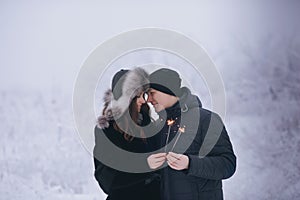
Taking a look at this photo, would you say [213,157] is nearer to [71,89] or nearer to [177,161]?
[177,161]

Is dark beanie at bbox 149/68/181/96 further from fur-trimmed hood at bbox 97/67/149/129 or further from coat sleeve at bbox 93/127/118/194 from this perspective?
coat sleeve at bbox 93/127/118/194

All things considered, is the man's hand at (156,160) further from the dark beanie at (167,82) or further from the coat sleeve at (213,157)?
the dark beanie at (167,82)

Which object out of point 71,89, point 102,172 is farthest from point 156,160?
point 71,89

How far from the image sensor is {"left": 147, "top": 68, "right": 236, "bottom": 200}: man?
1.92 meters

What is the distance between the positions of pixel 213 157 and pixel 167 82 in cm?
35

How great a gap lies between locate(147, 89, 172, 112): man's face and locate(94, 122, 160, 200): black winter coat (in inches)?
6.8

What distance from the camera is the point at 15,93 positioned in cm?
245

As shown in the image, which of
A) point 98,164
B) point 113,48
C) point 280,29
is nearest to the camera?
point 98,164

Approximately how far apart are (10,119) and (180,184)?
958 mm

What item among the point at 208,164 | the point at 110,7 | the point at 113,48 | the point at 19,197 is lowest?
the point at 19,197

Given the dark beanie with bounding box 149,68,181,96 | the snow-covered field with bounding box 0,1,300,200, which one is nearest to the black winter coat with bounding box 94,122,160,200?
the dark beanie with bounding box 149,68,181,96

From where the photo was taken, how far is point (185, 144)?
6.59 feet

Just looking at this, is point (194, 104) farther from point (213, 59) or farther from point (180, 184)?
point (213, 59)

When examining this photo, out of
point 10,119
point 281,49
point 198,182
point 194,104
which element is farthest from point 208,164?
point 10,119
